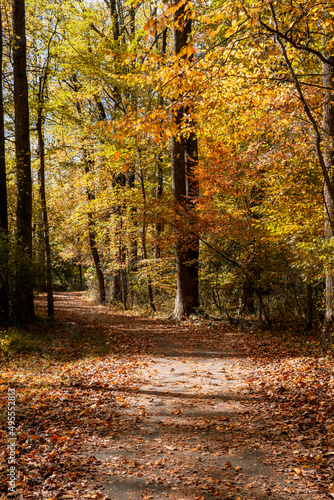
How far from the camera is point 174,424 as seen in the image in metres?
4.60

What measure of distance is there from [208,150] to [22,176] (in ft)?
18.4

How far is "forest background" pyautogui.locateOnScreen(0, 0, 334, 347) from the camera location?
520 centimetres

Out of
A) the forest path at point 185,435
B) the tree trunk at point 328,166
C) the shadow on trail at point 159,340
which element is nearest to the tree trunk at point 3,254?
the shadow on trail at point 159,340

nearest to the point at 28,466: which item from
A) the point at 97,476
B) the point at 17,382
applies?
the point at 97,476

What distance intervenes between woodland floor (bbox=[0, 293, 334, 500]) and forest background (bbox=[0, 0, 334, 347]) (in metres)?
2.03

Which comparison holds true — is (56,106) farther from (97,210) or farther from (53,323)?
(53,323)

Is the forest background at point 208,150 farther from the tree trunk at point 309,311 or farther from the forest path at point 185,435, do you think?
the forest path at point 185,435

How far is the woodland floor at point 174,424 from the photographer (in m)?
3.28

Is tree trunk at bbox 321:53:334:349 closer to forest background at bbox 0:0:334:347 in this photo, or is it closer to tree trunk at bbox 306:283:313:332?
forest background at bbox 0:0:334:347

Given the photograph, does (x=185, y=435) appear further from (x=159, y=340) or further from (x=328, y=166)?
(x=159, y=340)

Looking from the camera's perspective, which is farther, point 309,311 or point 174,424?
point 309,311

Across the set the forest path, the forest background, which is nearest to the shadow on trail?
the forest path

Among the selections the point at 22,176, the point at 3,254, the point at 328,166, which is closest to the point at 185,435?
the point at 328,166

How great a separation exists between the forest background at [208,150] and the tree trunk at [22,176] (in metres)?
0.05
